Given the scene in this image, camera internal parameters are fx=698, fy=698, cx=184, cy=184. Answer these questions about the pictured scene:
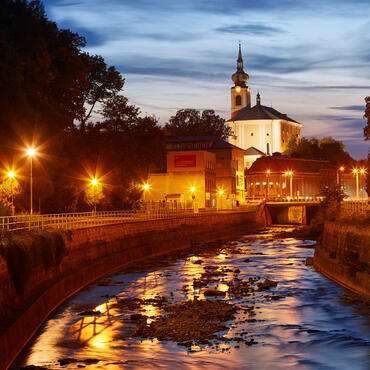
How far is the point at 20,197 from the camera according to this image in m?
45.8

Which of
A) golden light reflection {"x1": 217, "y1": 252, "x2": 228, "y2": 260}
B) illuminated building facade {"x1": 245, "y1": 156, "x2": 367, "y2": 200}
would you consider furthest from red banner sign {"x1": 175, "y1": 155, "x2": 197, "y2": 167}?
illuminated building facade {"x1": 245, "y1": 156, "x2": 367, "y2": 200}

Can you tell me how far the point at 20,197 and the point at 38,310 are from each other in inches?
884

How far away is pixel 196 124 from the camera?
129500 millimetres

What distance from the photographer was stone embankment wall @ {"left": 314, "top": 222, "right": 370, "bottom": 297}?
101ft

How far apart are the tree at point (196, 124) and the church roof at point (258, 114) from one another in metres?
47.8

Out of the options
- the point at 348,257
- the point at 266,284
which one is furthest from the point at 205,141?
the point at 348,257

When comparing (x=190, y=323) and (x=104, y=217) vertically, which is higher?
(x=104, y=217)

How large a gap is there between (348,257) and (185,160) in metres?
60.6

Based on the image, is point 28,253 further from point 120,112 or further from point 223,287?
point 120,112

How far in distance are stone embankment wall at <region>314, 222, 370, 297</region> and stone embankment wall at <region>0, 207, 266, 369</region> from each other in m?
12.3

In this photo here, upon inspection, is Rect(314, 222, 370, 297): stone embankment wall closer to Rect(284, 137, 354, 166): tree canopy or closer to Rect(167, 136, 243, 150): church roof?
Rect(167, 136, 243, 150): church roof

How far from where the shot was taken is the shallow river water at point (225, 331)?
2048 cm

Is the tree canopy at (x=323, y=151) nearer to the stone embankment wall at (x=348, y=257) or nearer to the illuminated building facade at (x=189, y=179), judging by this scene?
the illuminated building facade at (x=189, y=179)

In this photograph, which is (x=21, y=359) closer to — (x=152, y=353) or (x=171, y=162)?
(x=152, y=353)
